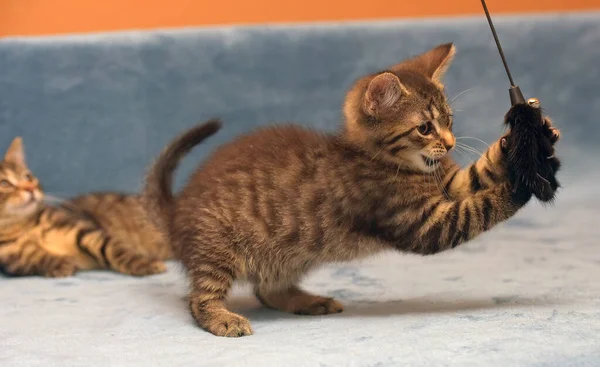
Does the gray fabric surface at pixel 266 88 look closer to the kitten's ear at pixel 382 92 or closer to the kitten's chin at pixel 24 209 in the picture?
the kitten's chin at pixel 24 209

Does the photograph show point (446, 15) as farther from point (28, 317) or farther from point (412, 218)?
point (28, 317)

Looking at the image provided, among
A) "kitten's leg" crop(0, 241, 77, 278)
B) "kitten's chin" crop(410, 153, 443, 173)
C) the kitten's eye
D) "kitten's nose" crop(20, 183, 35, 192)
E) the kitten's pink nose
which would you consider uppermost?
the kitten's eye

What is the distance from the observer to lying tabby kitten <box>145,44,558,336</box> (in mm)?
1848

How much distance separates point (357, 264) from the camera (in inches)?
106

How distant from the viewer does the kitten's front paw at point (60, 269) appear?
2.72 metres

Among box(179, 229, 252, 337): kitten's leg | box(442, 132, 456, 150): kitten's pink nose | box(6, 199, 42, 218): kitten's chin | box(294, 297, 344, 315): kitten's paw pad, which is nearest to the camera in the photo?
box(442, 132, 456, 150): kitten's pink nose

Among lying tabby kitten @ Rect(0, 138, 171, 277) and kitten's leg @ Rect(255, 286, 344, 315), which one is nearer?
kitten's leg @ Rect(255, 286, 344, 315)

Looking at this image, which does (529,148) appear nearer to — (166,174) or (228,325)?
(228,325)

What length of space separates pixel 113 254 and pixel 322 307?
3.48 ft

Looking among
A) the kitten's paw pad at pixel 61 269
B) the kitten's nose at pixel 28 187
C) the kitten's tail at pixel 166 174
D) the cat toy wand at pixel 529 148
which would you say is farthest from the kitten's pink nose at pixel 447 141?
the kitten's nose at pixel 28 187

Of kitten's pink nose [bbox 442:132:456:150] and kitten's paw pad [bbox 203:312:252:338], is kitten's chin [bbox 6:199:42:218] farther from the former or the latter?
kitten's pink nose [bbox 442:132:456:150]

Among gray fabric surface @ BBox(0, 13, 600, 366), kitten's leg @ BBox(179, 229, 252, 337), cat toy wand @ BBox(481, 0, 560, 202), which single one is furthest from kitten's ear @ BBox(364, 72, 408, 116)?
gray fabric surface @ BBox(0, 13, 600, 366)

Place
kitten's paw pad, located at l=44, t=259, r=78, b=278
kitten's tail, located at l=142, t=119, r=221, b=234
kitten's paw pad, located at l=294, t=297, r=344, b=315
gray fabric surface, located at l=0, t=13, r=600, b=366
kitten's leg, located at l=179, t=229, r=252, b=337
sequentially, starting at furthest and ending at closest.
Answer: gray fabric surface, located at l=0, t=13, r=600, b=366 < kitten's paw pad, located at l=44, t=259, r=78, b=278 < kitten's tail, located at l=142, t=119, r=221, b=234 < kitten's paw pad, located at l=294, t=297, r=344, b=315 < kitten's leg, located at l=179, t=229, r=252, b=337

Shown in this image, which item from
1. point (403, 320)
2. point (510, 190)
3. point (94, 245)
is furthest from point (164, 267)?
point (510, 190)
